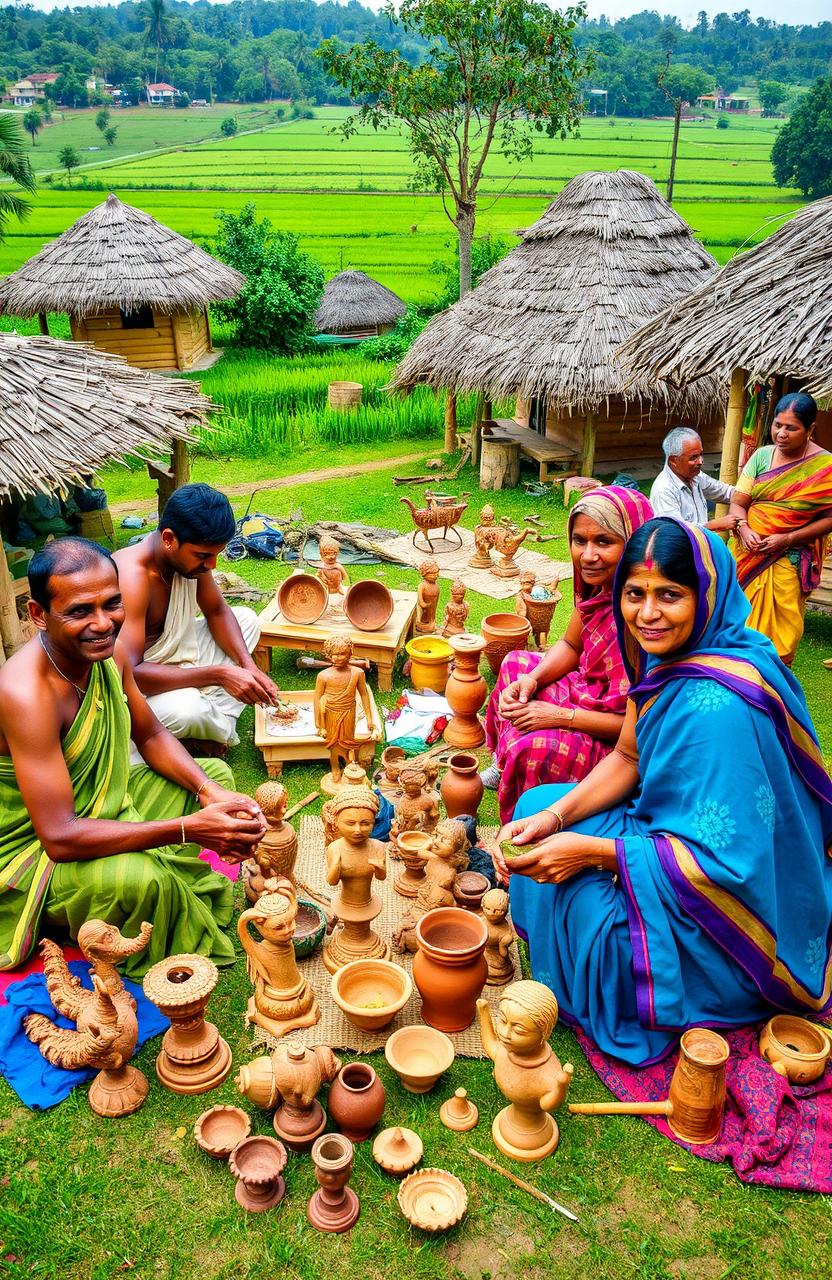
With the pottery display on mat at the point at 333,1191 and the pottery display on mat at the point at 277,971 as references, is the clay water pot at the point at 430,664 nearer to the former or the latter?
the pottery display on mat at the point at 277,971

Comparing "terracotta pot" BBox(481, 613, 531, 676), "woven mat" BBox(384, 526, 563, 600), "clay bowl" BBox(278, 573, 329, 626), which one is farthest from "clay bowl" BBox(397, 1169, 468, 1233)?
"woven mat" BBox(384, 526, 563, 600)

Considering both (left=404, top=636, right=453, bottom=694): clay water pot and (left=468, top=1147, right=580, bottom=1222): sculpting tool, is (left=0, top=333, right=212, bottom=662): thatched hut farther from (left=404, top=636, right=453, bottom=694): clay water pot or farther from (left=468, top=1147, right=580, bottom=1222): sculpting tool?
(left=468, top=1147, right=580, bottom=1222): sculpting tool

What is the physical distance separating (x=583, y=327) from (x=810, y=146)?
33.3 metres

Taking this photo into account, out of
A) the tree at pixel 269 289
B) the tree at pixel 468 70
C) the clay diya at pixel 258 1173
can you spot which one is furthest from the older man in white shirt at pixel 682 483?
the tree at pixel 269 289

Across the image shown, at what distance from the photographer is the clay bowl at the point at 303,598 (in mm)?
5863

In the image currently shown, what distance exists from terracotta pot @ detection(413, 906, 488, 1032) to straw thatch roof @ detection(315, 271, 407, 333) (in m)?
17.1

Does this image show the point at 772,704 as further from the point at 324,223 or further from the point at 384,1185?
the point at 324,223

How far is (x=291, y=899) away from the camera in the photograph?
3.13 metres

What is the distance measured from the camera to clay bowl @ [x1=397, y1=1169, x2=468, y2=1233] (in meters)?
2.56

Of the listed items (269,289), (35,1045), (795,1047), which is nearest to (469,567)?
(795,1047)

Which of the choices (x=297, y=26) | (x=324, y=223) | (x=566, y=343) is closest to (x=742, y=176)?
(x=324, y=223)

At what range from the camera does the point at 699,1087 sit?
2764 millimetres

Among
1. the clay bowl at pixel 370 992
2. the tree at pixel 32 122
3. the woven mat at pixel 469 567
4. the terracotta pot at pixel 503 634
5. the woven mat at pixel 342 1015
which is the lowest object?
the woven mat at pixel 469 567

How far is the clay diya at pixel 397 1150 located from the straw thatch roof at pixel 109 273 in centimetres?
1445
